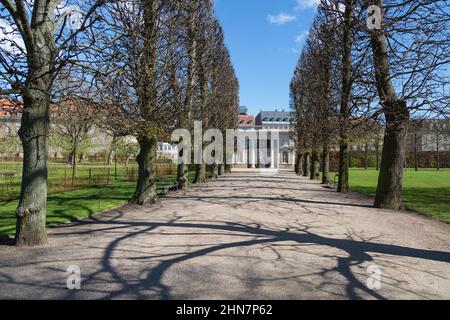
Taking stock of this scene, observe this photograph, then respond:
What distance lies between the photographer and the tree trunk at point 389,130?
10.5m

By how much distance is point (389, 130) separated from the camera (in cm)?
1120

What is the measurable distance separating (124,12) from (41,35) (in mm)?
5300

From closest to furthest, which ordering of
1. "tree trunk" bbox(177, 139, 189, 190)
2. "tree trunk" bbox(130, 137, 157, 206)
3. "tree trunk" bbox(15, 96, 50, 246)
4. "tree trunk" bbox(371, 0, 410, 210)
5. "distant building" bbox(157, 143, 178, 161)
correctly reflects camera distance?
"tree trunk" bbox(15, 96, 50, 246), "tree trunk" bbox(371, 0, 410, 210), "tree trunk" bbox(130, 137, 157, 206), "tree trunk" bbox(177, 139, 189, 190), "distant building" bbox(157, 143, 178, 161)

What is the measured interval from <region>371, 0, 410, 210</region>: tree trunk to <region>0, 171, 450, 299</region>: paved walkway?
2.39m

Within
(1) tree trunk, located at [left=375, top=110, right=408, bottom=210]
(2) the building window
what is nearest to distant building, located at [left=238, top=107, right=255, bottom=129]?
(2) the building window

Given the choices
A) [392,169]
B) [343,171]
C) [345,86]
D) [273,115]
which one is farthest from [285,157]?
[392,169]

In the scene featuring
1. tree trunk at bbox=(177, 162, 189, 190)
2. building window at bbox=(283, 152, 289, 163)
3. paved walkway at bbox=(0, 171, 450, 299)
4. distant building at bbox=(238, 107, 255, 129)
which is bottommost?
paved walkway at bbox=(0, 171, 450, 299)

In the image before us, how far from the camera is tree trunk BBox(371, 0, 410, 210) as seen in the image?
1048cm

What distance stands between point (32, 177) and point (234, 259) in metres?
4.06

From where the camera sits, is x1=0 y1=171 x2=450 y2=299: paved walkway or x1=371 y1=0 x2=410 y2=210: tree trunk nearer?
x1=0 y1=171 x2=450 y2=299: paved walkway

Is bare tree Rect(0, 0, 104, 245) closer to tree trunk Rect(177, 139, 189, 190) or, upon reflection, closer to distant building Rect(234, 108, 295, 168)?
tree trunk Rect(177, 139, 189, 190)

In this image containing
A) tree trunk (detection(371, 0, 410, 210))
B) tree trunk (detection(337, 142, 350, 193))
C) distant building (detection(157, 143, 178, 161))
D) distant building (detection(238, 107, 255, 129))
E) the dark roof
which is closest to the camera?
tree trunk (detection(371, 0, 410, 210))

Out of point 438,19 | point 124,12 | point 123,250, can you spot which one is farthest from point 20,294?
point 124,12

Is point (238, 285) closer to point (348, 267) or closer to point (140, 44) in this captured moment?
point (348, 267)
